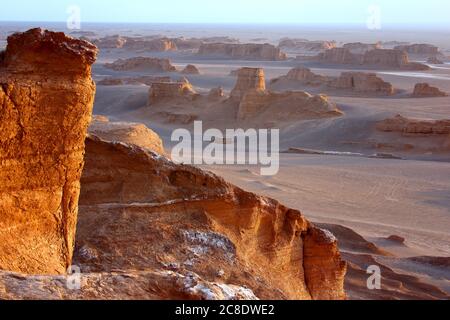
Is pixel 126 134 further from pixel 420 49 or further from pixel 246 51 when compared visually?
pixel 420 49

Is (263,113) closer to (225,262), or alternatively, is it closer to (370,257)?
(370,257)

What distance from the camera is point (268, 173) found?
25203 millimetres

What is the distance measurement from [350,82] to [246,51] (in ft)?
137

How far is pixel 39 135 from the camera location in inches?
220

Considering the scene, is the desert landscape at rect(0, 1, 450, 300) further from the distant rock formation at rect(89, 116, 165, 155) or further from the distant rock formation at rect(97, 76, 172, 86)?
the distant rock formation at rect(97, 76, 172, 86)

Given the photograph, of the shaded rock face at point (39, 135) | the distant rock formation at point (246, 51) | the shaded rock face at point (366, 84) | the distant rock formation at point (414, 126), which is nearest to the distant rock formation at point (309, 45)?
the distant rock formation at point (246, 51)

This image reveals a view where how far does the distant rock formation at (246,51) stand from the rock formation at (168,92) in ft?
152

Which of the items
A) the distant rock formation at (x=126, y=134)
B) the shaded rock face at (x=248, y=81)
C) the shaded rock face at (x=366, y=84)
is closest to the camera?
→ the distant rock formation at (x=126, y=134)

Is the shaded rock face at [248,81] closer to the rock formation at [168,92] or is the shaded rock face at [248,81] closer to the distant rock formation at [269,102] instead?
the distant rock formation at [269,102]

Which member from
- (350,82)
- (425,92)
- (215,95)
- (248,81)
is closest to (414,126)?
(248,81)

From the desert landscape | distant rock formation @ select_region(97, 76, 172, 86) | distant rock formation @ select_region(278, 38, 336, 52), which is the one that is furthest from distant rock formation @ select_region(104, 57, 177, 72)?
the desert landscape

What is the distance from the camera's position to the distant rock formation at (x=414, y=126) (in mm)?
32031
